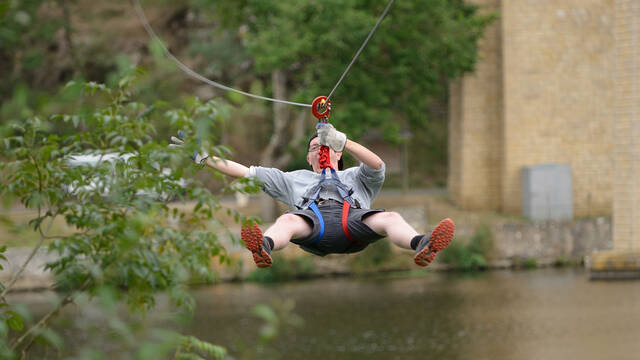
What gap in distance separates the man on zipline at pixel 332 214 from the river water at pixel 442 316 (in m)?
11.4

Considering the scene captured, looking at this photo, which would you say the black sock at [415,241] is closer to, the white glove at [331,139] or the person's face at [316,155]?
the white glove at [331,139]

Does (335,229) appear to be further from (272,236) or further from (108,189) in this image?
(108,189)

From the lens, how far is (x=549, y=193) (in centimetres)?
2933

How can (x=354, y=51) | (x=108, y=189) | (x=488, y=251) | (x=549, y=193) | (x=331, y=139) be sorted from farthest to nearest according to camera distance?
1. (x=549, y=193)
2. (x=488, y=251)
3. (x=354, y=51)
4. (x=108, y=189)
5. (x=331, y=139)

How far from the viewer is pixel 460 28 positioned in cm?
2858

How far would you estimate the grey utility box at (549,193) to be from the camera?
2909 cm

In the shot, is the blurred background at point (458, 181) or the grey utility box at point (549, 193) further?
the grey utility box at point (549, 193)

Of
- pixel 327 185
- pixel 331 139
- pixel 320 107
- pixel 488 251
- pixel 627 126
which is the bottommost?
pixel 488 251

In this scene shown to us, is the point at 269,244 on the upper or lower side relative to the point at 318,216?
lower

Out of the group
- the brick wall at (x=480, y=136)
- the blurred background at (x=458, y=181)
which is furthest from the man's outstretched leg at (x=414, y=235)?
the brick wall at (x=480, y=136)

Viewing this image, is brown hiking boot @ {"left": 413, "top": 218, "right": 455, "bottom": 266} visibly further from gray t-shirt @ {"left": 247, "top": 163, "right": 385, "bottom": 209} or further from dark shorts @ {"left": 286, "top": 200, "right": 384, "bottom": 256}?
gray t-shirt @ {"left": 247, "top": 163, "right": 385, "bottom": 209}

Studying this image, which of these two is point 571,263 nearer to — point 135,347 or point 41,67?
point 41,67

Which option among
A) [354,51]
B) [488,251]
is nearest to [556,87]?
[488,251]

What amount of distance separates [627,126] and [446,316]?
576cm
